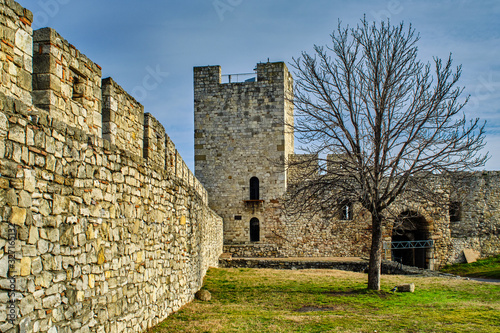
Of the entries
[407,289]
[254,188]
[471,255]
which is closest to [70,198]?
[407,289]

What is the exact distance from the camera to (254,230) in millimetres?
21328

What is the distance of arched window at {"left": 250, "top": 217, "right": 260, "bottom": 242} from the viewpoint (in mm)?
21234

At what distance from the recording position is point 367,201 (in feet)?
36.2

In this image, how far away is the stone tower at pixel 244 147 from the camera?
21.2m

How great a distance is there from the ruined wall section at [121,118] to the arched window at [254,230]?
14.3 meters

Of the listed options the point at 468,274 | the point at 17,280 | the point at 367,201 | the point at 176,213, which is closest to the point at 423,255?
the point at 468,274

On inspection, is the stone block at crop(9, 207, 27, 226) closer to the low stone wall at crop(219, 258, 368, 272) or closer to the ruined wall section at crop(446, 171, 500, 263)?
the low stone wall at crop(219, 258, 368, 272)

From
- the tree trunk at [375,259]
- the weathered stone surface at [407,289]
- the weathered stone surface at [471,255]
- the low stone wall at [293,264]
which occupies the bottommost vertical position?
the weathered stone surface at [471,255]

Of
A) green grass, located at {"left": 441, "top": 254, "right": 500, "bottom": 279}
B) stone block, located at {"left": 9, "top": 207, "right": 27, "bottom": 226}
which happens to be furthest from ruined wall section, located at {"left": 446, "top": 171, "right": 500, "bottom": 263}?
stone block, located at {"left": 9, "top": 207, "right": 27, "bottom": 226}

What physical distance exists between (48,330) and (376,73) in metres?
9.57

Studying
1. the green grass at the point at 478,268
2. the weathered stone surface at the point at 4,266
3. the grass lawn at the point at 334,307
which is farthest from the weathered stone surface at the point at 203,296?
A: the green grass at the point at 478,268

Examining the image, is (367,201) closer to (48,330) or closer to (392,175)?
(392,175)

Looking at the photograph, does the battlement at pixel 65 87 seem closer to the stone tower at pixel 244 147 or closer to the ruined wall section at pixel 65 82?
the ruined wall section at pixel 65 82

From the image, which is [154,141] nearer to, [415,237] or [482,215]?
[415,237]
